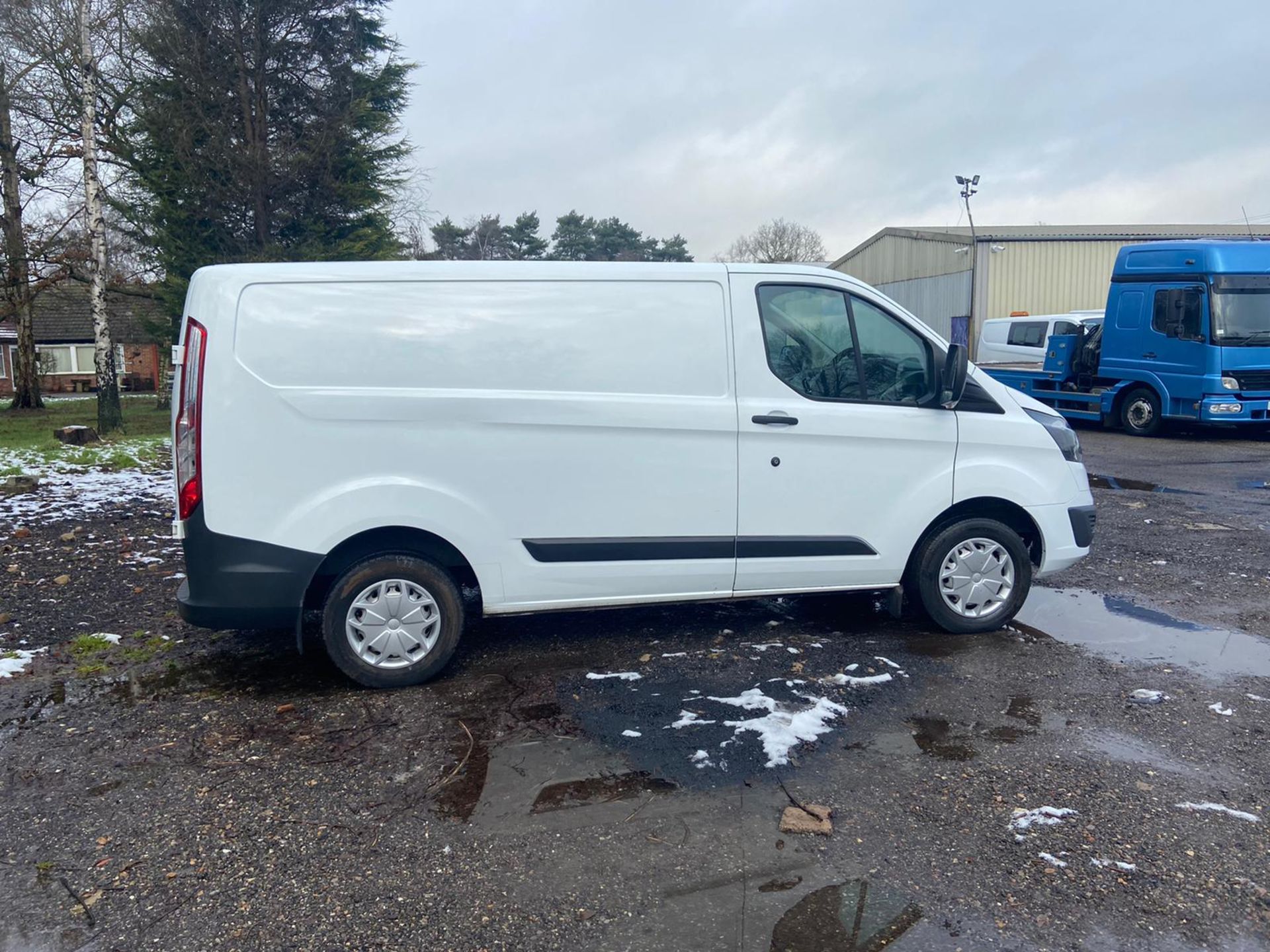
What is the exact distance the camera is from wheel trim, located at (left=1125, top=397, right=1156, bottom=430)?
53.3ft

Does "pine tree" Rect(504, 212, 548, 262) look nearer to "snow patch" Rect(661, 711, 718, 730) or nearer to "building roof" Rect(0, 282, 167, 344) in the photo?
"building roof" Rect(0, 282, 167, 344)

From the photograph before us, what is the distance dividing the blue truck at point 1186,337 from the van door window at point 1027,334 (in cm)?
347

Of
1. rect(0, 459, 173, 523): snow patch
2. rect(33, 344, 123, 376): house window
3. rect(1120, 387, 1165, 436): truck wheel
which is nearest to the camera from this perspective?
rect(0, 459, 173, 523): snow patch

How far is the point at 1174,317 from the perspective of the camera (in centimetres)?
1544

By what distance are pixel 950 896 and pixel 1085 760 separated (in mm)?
1284

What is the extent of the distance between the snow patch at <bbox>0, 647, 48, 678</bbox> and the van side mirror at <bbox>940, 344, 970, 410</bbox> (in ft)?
17.1

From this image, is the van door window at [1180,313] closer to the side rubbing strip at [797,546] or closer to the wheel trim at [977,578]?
the wheel trim at [977,578]

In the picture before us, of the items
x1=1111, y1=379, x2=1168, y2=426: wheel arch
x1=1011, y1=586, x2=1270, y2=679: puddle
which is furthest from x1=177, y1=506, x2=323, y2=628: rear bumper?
x1=1111, y1=379, x2=1168, y2=426: wheel arch

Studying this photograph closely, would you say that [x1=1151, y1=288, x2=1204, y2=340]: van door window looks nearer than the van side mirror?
No

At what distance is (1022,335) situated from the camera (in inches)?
843

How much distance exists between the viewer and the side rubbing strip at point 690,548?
488 centimetres

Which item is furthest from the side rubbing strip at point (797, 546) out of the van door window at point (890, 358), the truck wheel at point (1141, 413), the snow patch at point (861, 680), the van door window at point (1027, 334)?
the van door window at point (1027, 334)

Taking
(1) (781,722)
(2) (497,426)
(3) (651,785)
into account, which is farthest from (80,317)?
(3) (651,785)

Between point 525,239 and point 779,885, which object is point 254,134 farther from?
point 525,239
